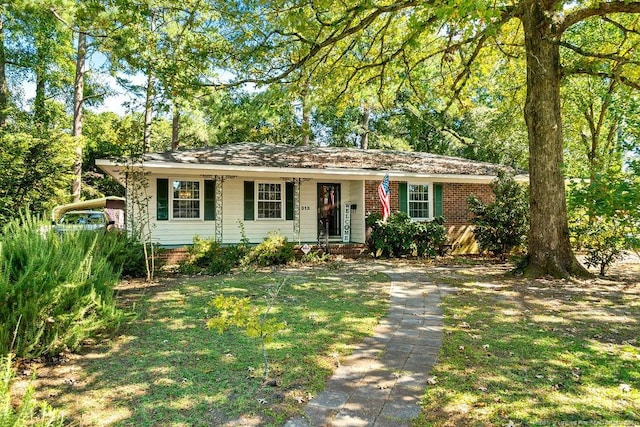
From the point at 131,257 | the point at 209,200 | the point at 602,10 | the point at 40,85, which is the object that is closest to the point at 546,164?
the point at 602,10

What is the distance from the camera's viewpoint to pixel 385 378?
12.5 feet

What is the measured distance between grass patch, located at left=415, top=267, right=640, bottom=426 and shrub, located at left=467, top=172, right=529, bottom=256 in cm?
496

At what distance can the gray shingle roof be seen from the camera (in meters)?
12.7

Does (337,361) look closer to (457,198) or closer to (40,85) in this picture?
(457,198)

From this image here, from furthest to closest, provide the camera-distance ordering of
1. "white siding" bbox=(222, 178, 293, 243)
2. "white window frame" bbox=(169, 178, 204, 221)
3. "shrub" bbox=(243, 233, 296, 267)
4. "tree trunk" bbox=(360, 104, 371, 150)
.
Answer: "tree trunk" bbox=(360, 104, 371, 150) < "white siding" bbox=(222, 178, 293, 243) < "white window frame" bbox=(169, 178, 204, 221) < "shrub" bbox=(243, 233, 296, 267)

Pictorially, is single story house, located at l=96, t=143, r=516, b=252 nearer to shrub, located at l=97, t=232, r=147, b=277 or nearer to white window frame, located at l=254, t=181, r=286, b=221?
white window frame, located at l=254, t=181, r=286, b=221

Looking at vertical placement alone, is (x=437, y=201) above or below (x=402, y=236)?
above

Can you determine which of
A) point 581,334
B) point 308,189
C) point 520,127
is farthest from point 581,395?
point 520,127

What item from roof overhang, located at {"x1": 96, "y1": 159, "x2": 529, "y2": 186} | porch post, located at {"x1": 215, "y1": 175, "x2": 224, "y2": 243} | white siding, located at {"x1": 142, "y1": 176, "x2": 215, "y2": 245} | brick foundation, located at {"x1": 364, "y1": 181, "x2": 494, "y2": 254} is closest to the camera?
roof overhang, located at {"x1": 96, "y1": 159, "x2": 529, "y2": 186}

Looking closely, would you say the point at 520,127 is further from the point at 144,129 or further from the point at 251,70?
the point at 144,129

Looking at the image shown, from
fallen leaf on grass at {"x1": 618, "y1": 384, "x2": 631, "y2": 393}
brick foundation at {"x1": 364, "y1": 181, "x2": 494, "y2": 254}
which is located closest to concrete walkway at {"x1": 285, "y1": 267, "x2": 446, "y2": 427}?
fallen leaf on grass at {"x1": 618, "y1": 384, "x2": 631, "y2": 393}

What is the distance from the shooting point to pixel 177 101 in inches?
357

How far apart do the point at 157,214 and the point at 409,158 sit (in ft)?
33.4

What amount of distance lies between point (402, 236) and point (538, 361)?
8782 mm
